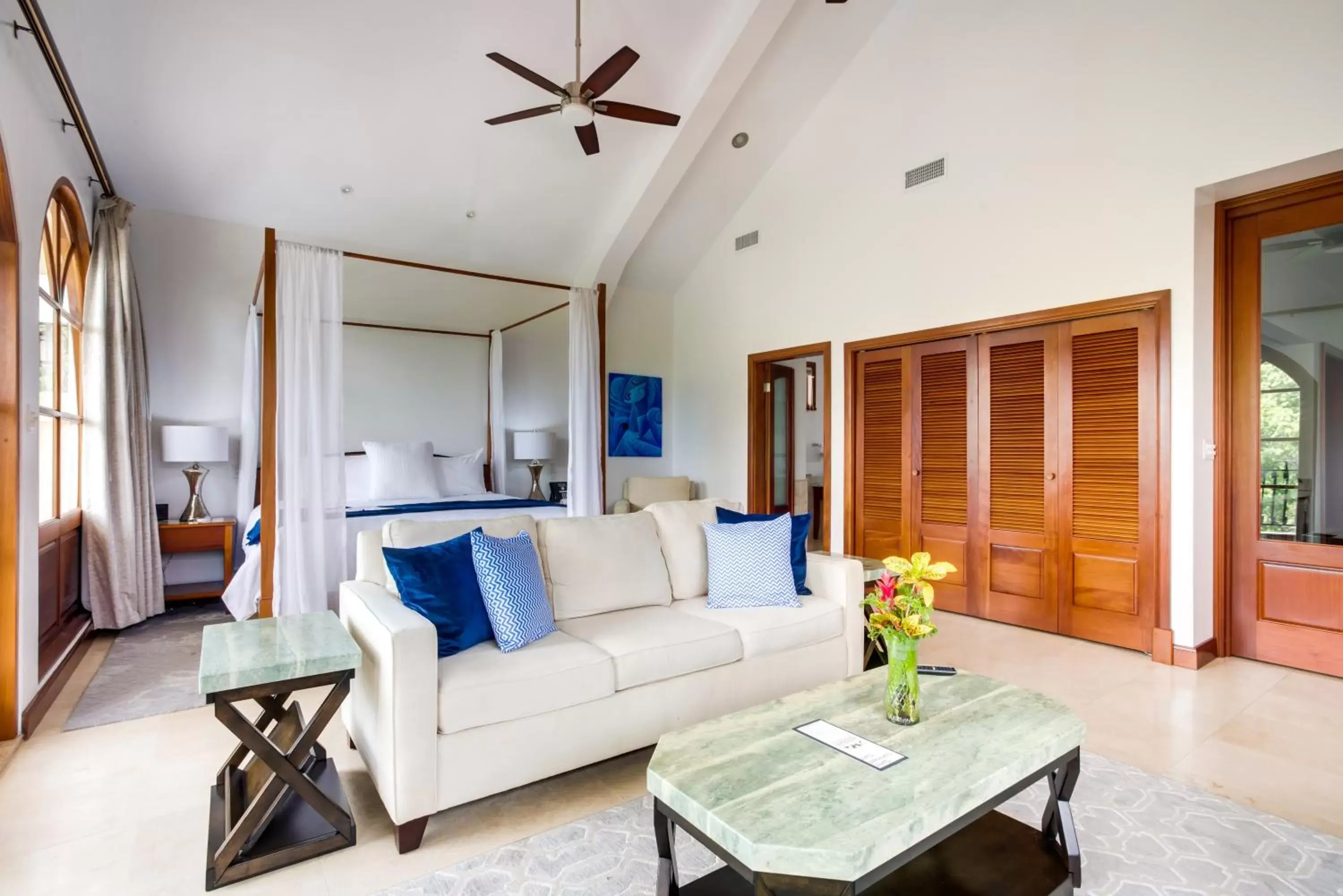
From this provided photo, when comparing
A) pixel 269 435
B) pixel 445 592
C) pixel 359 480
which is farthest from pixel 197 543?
pixel 445 592

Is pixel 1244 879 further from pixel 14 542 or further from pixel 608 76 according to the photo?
pixel 14 542

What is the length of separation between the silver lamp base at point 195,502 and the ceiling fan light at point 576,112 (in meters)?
3.72

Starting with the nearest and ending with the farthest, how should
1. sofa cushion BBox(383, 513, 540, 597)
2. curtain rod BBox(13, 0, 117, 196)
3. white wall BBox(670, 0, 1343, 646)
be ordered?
sofa cushion BBox(383, 513, 540, 597) → curtain rod BBox(13, 0, 117, 196) → white wall BBox(670, 0, 1343, 646)

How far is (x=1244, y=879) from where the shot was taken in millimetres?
1872

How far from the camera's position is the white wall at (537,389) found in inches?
272

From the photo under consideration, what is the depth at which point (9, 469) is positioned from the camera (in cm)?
269

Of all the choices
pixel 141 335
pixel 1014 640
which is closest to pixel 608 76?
pixel 141 335

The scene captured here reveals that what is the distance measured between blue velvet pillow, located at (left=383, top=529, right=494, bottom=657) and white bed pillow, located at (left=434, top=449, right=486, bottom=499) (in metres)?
3.85

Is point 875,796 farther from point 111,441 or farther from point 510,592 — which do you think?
point 111,441

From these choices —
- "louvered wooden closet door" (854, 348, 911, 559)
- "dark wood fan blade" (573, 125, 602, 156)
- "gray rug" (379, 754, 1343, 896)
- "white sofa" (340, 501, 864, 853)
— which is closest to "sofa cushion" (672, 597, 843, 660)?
"white sofa" (340, 501, 864, 853)

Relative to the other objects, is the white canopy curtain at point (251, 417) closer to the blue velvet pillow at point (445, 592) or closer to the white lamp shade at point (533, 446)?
the white lamp shade at point (533, 446)

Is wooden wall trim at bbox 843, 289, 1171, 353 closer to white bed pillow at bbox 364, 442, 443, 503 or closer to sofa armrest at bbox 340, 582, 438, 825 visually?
white bed pillow at bbox 364, 442, 443, 503

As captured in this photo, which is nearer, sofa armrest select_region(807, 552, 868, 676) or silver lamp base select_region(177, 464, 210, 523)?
sofa armrest select_region(807, 552, 868, 676)

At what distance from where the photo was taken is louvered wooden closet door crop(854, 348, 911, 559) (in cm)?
513
